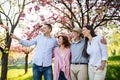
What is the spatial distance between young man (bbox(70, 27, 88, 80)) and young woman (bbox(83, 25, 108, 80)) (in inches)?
10.9

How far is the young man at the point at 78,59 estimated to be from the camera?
25.7ft

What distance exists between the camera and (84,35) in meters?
7.54

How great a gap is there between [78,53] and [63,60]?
434mm

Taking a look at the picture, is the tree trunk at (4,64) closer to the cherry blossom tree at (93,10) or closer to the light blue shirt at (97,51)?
the cherry blossom tree at (93,10)

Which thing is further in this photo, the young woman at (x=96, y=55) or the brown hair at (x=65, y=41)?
the brown hair at (x=65, y=41)

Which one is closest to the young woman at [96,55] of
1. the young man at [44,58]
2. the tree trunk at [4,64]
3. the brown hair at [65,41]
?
the brown hair at [65,41]

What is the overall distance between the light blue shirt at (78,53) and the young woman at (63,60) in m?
0.20

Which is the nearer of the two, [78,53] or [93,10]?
[78,53]

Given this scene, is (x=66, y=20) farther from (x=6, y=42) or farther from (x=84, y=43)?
(x=84, y=43)

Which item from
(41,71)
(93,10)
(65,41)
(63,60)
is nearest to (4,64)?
(93,10)

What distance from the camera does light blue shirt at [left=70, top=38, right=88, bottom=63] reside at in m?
7.88

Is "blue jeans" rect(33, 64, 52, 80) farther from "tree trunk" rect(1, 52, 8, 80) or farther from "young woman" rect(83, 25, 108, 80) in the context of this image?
"tree trunk" rect(1, 52, 8, 80)

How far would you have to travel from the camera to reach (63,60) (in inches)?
321

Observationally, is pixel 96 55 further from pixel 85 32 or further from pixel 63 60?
pixel 63 60
